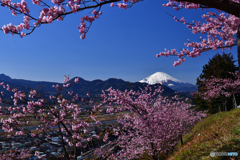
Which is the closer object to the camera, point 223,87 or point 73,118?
point 73,118

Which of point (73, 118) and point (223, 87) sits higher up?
point (223, 87)

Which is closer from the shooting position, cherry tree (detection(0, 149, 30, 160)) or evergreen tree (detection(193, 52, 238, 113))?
cherry tree (detection(0, 149, 30, 160))

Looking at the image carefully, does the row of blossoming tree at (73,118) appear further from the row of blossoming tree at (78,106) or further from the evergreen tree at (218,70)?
the evergreen tree at (218,70)

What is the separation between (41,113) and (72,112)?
4.78 ft

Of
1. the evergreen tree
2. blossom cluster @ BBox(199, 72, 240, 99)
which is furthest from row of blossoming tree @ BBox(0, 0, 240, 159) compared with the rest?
the evergreen tree

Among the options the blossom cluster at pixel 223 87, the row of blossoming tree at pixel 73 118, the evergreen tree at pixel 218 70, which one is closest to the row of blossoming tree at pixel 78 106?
the row of blossoming tree at pixel 73 118

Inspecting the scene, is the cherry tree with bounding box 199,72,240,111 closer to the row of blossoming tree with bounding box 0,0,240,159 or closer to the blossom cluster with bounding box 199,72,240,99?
the blossom cluster with bounding box 199,72,240,99

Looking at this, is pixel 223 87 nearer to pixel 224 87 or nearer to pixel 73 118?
pixel 224 87

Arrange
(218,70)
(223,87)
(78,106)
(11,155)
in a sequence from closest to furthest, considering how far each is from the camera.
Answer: (78,106)
(11,155)
(223,87)
(218,70)

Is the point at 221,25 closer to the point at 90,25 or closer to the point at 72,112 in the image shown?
the point at 90,25

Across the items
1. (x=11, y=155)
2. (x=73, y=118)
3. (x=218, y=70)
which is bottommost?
(x=11, y=155)

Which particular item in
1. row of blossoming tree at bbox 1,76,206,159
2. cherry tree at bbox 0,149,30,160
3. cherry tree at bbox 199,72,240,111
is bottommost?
cherry tree at bbox 0,149,30,160

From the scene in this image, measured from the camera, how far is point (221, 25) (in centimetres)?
743

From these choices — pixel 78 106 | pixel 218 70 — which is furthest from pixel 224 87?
pixel 78 106
